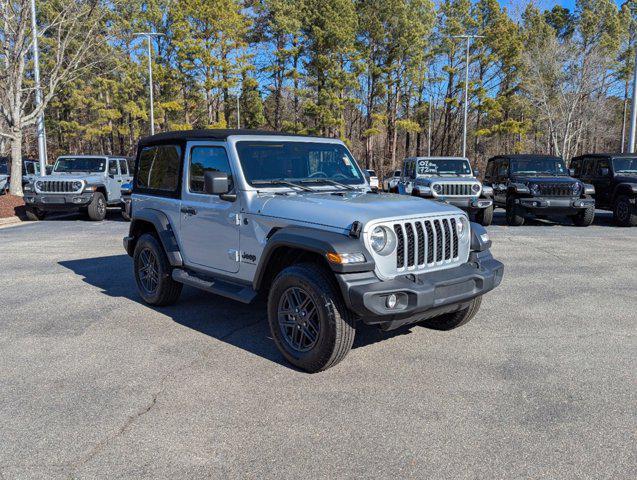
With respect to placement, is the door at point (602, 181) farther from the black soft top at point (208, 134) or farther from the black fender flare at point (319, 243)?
the black fender flare at point (319, 243)

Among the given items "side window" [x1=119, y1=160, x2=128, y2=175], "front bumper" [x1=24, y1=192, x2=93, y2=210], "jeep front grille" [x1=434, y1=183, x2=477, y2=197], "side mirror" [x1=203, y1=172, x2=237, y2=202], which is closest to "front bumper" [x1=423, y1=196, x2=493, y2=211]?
"jeep front grille" [x1=434, y1=183, x2=477, y2=197]

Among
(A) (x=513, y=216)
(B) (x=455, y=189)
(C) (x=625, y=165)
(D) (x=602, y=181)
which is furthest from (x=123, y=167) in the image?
(C) (x=625, y=165)

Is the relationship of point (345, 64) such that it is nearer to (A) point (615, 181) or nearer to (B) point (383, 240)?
(A) point (615, 181)

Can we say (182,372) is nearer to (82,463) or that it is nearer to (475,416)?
(82,463)

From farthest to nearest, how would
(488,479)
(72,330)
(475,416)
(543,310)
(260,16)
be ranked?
(260,16)
(543,310)
(72,330)
(475,416)
(488,479)

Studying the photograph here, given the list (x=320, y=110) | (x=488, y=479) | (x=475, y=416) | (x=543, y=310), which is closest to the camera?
(x=488, y=479)

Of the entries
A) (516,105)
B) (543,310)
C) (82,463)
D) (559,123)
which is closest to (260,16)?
(516,105)

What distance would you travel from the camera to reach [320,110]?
33.5m

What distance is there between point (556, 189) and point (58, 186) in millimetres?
12982

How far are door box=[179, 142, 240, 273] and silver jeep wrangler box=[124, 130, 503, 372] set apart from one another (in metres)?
0.01

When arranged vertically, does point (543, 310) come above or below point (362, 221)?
below

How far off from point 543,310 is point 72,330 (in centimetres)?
501

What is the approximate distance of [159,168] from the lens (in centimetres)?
620

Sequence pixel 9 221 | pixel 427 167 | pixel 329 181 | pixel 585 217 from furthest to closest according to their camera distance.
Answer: pixel 9 221 → pixel 427 167 → pixel 585 217 → pixel 329 181
